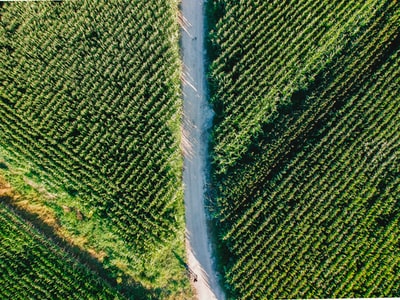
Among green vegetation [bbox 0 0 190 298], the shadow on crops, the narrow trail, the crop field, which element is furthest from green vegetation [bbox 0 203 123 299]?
the crop field

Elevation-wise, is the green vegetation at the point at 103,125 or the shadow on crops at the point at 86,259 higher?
the green vegetation at the point at 103,125

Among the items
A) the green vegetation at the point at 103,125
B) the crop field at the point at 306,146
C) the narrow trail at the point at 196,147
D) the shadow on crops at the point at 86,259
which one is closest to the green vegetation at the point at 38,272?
the shadow on crops at the point at 86,259

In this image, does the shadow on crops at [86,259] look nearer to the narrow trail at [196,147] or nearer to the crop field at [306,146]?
the narrow trail at [196,147]

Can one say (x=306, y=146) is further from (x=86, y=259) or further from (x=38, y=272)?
(x=38, y=272)

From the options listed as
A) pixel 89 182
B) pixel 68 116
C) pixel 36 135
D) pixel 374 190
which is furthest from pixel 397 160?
pixel 36 135

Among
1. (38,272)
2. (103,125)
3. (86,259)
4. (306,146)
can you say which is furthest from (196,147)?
(38,272)

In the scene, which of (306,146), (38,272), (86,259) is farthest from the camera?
(86,259)
